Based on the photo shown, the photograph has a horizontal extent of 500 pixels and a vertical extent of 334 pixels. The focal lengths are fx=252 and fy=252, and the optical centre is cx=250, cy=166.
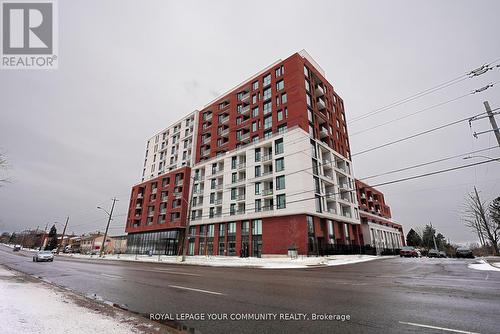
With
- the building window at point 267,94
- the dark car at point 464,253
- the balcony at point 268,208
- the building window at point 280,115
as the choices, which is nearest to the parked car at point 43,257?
the balcony at point 268,208

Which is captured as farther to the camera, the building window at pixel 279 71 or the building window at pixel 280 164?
the building window at pixel 279 71

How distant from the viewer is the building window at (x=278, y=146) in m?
42.6

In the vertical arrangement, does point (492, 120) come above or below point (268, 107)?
below

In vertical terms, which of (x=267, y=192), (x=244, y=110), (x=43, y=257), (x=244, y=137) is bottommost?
(x=43, y=257)

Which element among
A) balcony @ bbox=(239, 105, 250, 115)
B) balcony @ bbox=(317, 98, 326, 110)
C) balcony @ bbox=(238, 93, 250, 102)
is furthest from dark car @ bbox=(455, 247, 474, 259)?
balcony @ bbox=(238, 93, 250, 102)

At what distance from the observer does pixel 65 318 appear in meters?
5.27

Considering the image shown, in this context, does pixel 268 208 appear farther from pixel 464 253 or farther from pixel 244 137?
pixel 464 253

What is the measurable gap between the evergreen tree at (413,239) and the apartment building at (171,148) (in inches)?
3651

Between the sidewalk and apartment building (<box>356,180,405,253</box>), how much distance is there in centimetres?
5202

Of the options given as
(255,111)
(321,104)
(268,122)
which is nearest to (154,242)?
(255,111)

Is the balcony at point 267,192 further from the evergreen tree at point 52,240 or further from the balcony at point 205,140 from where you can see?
the evergreen tree at point 52,240

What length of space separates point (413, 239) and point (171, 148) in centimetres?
9793

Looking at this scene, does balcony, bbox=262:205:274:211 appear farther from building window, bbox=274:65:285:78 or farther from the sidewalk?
the sidewalk

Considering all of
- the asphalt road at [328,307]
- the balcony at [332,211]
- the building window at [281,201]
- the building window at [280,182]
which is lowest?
the asphalt road at [328,307]
